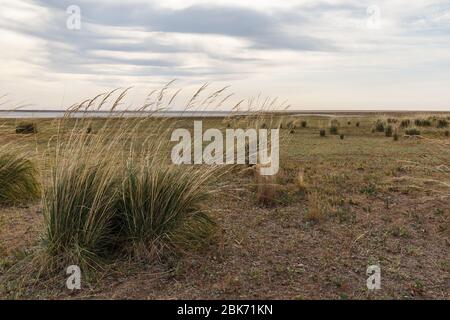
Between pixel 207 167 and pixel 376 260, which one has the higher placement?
pixel 207 167

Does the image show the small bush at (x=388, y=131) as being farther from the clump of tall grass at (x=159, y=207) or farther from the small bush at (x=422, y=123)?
the clump of tall grass at (x=159, y=207)

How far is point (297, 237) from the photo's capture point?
16.1 feet

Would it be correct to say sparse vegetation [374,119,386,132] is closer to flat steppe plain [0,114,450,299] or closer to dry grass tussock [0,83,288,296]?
flat steppe plain [0,114,450,299]

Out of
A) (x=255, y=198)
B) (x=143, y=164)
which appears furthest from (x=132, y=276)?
(x=255, y=198)

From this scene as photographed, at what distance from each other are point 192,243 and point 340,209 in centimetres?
249
